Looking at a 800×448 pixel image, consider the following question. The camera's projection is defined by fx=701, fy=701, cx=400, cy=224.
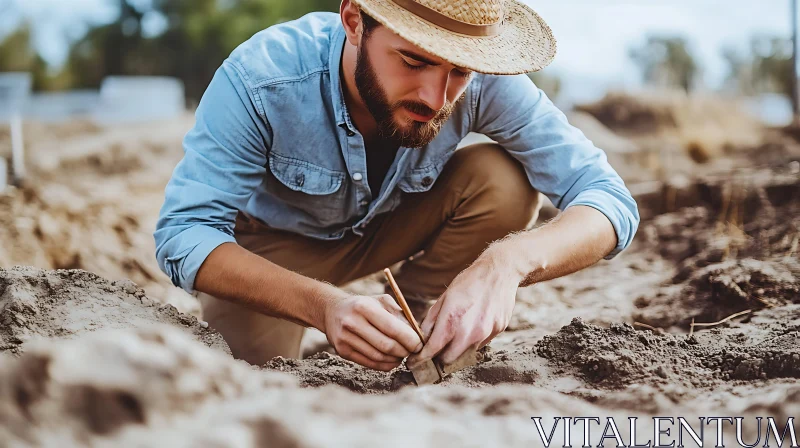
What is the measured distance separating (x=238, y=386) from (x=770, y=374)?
1.52 metres

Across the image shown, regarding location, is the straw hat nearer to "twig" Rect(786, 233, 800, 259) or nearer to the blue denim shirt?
the blue denim shirt

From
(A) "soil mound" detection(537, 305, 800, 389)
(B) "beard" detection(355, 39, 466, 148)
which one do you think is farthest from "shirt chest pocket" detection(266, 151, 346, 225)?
(A) "soil mound" detection(537, 305, 800, 389)

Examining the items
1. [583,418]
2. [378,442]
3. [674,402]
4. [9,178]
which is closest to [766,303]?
[674,402]

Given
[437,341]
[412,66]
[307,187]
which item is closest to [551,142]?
[412,66]

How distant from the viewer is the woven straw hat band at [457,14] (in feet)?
6.90

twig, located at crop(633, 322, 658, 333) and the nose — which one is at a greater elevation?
the nose

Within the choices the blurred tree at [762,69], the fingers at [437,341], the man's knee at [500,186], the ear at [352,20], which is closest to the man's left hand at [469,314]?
the fingers at [437,341]

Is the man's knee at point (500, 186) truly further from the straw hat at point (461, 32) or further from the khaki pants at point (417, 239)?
the straw hat at point (461, 32)

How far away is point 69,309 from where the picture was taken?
85.4 inches

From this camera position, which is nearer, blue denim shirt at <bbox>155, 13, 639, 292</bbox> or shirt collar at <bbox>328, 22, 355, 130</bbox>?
blue denim shirt at <bbox>155, 13, 639, 292</bbox>

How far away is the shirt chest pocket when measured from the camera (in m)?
2.72

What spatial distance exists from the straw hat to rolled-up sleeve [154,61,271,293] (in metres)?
0.63

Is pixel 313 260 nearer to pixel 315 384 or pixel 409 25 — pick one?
pixel 315 384

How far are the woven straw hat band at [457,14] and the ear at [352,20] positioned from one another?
27 cm
